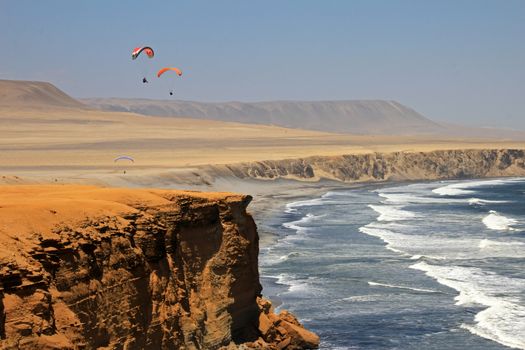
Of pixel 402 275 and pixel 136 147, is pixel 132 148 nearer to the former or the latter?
pixel 136 147

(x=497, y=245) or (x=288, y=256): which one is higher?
(x=497, y=245)

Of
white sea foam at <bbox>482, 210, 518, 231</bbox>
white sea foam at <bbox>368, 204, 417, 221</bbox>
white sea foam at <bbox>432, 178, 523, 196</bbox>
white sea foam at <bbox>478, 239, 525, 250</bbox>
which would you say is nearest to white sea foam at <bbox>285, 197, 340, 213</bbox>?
white sea foam at <bbox>368, 204, 417, 221</bbox>

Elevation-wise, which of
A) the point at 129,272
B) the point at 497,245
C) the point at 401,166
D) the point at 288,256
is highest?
the point at 129,272

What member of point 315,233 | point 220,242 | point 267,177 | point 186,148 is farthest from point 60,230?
point 186,148

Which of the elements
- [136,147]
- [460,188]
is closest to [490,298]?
[460,188]

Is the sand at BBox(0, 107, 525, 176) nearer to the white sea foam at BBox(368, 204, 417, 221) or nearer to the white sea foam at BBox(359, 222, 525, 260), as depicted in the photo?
the white sea foam at BBox(368, 204, 417, 221)

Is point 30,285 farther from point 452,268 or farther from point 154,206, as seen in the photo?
point 452,268
